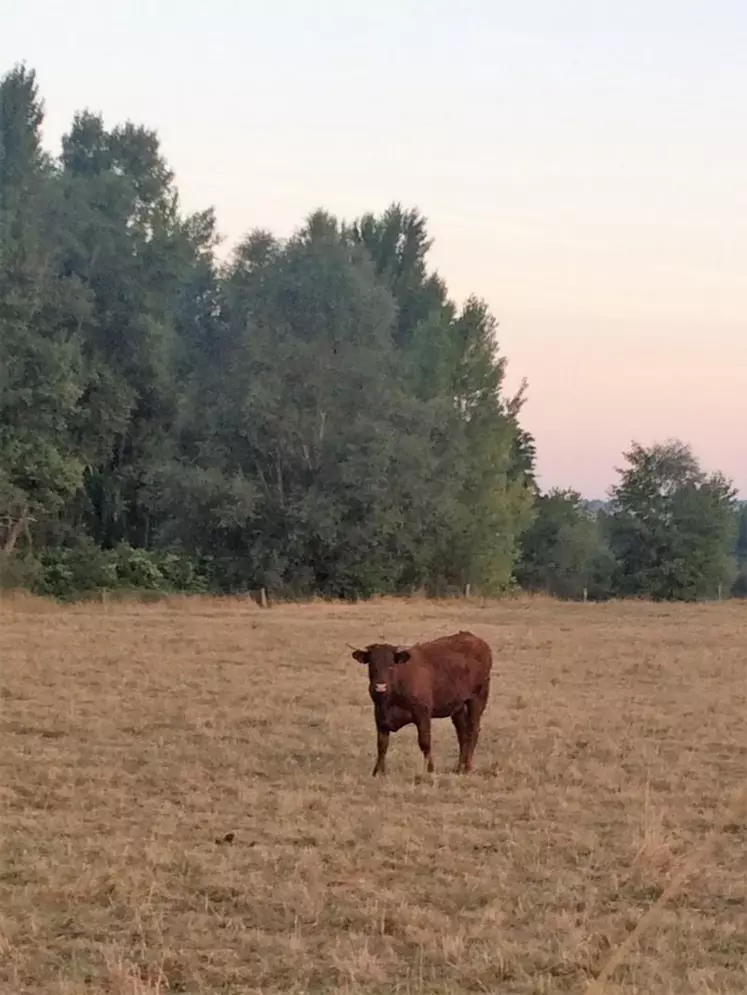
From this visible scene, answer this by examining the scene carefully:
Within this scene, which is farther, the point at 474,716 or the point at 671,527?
the point at 671,527

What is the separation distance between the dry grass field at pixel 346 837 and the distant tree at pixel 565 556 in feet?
138

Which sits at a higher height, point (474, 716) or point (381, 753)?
point (474, 716)

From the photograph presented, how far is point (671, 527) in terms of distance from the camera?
56938 millimetres

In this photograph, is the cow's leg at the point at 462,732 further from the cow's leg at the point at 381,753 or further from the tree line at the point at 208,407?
the tree line at the point at 208,407

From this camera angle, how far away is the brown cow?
11.1 metres

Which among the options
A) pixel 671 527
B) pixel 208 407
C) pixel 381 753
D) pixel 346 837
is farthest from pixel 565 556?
pixel 346 837

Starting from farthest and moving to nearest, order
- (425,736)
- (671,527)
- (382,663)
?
1. (671,527)
2. (382,663)
3. (425,736)

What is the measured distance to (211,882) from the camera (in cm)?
712

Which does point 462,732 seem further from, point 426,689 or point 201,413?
point 201,413

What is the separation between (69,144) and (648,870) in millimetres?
45252

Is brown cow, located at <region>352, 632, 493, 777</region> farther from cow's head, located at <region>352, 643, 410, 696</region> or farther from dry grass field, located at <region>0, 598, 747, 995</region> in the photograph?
dry grass field, located at <region>0, 598, 747, 995</region>

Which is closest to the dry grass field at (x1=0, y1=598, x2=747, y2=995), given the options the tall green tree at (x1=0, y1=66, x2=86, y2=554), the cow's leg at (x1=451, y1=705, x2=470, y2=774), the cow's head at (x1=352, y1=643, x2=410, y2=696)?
the cow's leg at (x1=451, y1=705, x2=470, y2=774)

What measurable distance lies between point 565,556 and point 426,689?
5159 cm

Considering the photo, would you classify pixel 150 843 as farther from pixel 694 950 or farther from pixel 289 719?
pixel 289 719
